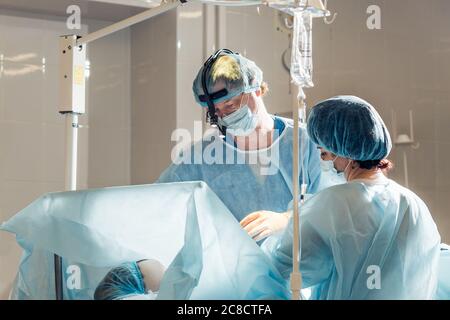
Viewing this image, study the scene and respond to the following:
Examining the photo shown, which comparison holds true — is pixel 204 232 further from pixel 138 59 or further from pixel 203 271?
pixel 138 59

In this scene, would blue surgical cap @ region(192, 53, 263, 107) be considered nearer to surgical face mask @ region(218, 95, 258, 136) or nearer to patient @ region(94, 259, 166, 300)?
surgical face mask @ region(218, 95, 258, 136)

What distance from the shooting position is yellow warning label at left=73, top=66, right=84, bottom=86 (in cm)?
283

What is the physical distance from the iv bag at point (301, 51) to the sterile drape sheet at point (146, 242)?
0.35 m

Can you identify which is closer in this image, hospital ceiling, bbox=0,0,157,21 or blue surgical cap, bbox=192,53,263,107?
blue surgical cap, bbox=192,53,263,107

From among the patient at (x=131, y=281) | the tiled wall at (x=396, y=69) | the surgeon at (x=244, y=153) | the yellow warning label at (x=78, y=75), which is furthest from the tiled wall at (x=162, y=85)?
the patient at (x=131, y=281)

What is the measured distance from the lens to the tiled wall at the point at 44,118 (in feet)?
12.9

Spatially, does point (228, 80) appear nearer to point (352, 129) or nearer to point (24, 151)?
point (352, 129)

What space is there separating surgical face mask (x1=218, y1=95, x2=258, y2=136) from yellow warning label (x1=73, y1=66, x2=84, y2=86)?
48 cm

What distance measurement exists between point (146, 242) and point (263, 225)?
0.45 m

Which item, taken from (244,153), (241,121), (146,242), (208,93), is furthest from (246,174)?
(146,242)

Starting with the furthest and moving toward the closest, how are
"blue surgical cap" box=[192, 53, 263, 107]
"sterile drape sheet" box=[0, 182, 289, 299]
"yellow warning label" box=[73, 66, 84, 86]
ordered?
"blue surgical cap" box=[192, 53, 263, 107] < "yellow warning label" box=[73, 66, 84, 86] < "sterile drape sheet" box=[0, 182, 289, 299]

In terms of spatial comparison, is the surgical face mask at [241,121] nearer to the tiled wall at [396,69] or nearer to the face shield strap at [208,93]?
the face shield strap at [208,93]

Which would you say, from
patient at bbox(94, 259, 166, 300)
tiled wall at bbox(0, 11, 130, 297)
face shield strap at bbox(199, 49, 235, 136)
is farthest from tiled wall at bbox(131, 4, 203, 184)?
patient at bbox(94, 259, 166, 300)

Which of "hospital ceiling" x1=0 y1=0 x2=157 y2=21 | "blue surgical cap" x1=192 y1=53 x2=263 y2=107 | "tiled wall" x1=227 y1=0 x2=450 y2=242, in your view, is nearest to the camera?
"blue surgical cap" x1=192 y1=53 x2=263 y2=107
